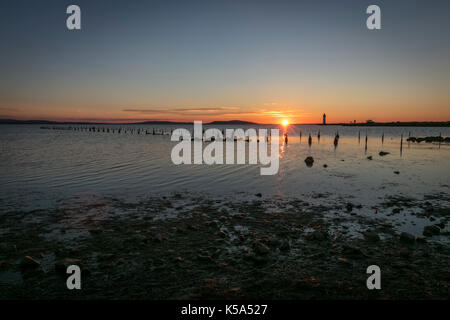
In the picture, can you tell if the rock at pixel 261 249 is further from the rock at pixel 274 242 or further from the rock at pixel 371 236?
the rock at pixel 371 236

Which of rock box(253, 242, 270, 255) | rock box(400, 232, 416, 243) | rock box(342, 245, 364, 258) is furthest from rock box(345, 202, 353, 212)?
rock box(253, 242, 270, 255)

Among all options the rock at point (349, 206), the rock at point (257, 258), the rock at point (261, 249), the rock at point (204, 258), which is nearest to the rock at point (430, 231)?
the rock at point (349, 206)

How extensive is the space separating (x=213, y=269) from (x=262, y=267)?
1394 millimetres

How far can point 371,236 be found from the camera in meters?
9.61

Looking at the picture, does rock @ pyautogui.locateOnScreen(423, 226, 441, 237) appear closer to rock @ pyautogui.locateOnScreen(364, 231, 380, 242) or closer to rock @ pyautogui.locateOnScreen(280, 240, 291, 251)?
rock @ pyautogui.locateOnScreen(364, 231, 380, 242)

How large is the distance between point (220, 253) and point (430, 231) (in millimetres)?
8073

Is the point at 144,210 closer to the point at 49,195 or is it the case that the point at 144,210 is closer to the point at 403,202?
the point at 49,195

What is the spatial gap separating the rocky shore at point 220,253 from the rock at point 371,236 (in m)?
0.03

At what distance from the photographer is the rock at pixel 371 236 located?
9.48 m

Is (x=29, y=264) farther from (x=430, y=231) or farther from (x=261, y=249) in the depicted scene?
(x=430, y=231)

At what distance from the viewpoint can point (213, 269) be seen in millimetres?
7484

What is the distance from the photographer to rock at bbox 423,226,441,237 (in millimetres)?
9924

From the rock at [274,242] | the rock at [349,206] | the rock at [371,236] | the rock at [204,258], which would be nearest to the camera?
the rock at [204,258]

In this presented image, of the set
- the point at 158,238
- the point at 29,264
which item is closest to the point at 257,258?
the point at 158,238
